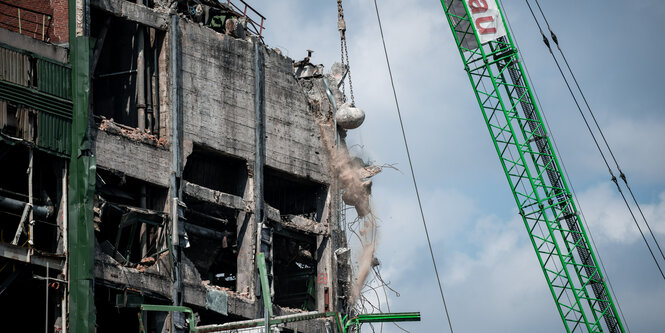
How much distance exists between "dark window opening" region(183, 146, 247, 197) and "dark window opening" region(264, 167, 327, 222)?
244cm

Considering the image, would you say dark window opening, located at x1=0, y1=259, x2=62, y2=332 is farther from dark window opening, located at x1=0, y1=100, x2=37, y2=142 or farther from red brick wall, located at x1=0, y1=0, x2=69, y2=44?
red brick wall, located at x1=0, y1=0, x2=69, y2=44

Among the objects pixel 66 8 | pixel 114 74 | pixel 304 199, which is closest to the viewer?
pixel 66 8

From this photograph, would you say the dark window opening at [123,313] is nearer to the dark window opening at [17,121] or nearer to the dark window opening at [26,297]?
the dark window opening at [26,297]

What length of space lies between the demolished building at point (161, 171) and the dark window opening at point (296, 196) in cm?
7

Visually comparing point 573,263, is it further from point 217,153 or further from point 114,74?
point 114,74

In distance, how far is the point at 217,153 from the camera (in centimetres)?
5525

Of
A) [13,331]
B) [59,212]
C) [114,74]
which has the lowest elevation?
[13,331]

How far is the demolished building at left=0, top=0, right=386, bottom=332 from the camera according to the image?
4659cm

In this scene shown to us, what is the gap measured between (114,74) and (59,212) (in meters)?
8.25

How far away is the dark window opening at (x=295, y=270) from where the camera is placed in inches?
2323

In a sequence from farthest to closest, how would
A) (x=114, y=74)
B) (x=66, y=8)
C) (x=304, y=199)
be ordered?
(x=304, y=199), (x=114, y=74), (x=66, y=8)

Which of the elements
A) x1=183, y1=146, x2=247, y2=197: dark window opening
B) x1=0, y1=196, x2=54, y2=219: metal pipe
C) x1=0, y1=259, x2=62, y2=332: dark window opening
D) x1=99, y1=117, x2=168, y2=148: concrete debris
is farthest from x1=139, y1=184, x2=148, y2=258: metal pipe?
x1=0, y1=196, x2=54, y2=219: metal pipe

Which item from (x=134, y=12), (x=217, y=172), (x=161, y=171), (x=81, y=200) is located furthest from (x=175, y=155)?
(x=81, y=200)

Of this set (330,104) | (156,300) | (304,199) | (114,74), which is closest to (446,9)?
(330,104)
